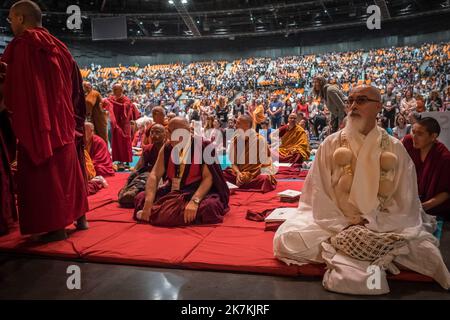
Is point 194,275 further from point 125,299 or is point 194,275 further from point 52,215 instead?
point 52,215

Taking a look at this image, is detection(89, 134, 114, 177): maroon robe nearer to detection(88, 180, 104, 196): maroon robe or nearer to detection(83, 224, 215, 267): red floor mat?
detection(88, 180, 104, 196): maroon robe

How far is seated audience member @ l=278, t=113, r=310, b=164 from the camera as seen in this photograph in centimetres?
676

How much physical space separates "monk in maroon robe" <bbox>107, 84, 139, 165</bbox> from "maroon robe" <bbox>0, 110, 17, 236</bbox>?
3576 millimetres

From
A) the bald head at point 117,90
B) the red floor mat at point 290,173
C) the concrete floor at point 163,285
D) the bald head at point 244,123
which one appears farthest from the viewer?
the bald head at point 117,90

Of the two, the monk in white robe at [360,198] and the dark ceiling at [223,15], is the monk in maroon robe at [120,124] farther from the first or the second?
the dark ceiling at [223,15]

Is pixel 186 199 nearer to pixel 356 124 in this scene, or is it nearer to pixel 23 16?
pixel 356 124

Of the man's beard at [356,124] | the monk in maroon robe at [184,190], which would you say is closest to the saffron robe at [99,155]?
the monk in maroon robe at [184,190]

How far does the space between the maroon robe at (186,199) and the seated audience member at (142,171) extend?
38cm

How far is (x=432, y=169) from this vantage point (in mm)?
3336

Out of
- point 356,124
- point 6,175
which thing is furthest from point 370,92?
point 6,175

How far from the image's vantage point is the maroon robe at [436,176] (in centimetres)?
328

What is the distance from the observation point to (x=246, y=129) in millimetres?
5383

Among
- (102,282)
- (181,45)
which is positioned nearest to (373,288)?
(102,282)

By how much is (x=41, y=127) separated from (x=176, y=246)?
130cm
